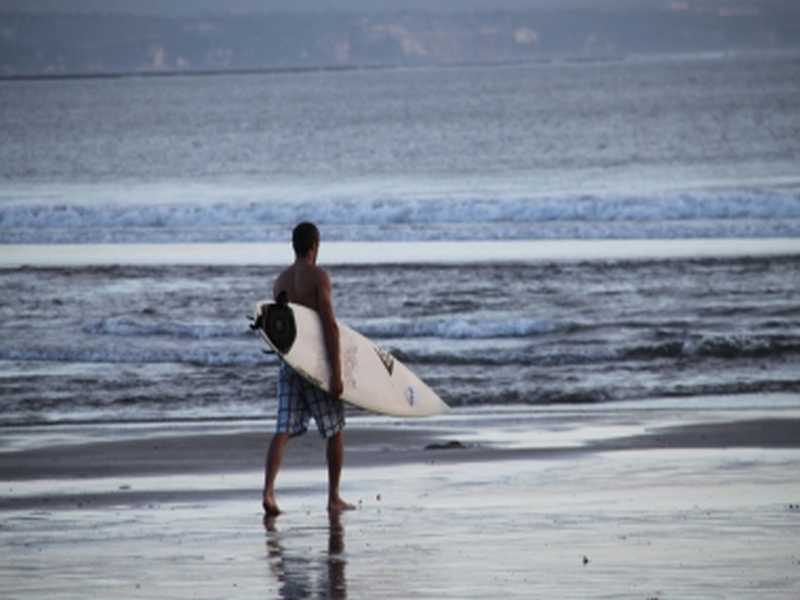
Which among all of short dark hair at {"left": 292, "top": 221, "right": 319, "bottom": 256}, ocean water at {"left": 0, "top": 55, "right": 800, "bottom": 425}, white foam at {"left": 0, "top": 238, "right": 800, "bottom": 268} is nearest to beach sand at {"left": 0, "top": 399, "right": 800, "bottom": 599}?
short dark hair at {"left": 292, "top": 221, "right": 319, "bottom": 256}

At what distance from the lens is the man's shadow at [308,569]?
7316mm

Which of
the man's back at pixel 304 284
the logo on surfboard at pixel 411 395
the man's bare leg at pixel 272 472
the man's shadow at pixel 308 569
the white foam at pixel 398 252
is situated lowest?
the man's shadow at pixel 308 569

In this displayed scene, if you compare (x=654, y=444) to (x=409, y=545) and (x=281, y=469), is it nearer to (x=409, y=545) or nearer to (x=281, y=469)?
(x=281, y=469)

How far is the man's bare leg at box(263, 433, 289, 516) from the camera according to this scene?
955 cm

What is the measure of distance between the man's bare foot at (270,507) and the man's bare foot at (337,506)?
0.86 feet

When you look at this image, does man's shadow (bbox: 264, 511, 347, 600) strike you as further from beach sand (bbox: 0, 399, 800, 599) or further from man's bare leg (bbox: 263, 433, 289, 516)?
man's bare leg (bbox: 263, 433, 289, 516)

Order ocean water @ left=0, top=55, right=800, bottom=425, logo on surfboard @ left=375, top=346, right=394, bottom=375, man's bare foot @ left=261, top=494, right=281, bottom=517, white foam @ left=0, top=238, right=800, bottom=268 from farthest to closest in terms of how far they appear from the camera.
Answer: white foam @ left=0, top=238, right=800, bottom=268
ocean water @ left=0, top=55, right=800, bottom=425
logo on surfboard @ left=375, top=346, right=394, bottom=375
man's bare foot @ left=261, top=494, right=281, bottom=517

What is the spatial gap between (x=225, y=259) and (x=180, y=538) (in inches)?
893

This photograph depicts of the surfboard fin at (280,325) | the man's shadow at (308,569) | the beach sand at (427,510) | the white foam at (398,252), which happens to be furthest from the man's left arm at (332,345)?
the white foam at (398,252)

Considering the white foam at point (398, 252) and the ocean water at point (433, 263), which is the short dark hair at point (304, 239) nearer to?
the ocean water at point (433, 263)

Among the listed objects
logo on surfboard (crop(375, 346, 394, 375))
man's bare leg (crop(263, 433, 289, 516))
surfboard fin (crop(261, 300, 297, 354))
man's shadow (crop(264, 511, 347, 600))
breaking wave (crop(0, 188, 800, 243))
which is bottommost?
man's shadow (crop(264, 511, 347, 600))

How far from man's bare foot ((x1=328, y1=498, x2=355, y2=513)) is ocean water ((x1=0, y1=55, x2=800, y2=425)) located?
17.4ft

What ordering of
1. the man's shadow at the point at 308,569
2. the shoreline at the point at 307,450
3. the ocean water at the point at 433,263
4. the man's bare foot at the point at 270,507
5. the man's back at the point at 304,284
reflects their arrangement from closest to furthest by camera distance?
the man's shadow at the point at 308,569
the man's bare foot at the point at 270,507
the man's back at the point at 304,284
the shoreline at the point at 307,450
the ocean water at the point at 433,263

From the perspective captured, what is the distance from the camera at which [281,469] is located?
1156 cm
